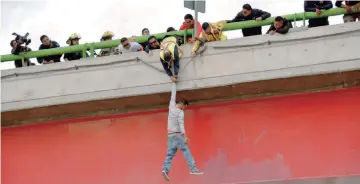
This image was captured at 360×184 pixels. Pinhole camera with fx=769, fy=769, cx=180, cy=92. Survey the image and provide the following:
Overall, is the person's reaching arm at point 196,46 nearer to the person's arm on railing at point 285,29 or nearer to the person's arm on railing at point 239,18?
the person's arm on railing at point 239,18

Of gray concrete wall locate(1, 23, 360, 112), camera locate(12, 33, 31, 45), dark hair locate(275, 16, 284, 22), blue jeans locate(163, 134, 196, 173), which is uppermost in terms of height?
dark hair locate(275, 16, 284, 22)

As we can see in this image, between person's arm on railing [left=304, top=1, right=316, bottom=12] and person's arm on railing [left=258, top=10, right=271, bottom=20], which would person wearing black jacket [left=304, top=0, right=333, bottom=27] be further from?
person's arm on railing [left=258, top=10, right=271, bottom=20]

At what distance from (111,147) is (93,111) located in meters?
0.82

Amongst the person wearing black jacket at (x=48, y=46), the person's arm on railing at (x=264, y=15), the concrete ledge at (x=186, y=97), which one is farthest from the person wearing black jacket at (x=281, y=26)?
the person wearing black jacket at (x=48, y=46)

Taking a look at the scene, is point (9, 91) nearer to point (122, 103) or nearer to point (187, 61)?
point (122, 103)

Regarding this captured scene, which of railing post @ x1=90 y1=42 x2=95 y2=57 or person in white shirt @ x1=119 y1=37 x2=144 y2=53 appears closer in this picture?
person in white shirt @ x1=119 y1=37 x2=144 y2=53

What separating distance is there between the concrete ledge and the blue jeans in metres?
1.12

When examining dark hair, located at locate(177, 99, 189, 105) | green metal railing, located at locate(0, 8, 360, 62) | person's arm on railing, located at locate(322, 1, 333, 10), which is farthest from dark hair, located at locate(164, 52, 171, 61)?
person's arm on railing, located at locate(322, 1, 333, 10)

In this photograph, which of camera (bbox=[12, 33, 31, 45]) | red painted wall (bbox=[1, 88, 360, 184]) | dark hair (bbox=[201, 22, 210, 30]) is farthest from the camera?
camera (bbox=[12, 33, 31, 45])

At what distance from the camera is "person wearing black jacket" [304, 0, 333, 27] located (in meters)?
12.8

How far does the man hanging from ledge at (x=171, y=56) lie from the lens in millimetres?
12945

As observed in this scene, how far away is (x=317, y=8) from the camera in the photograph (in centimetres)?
1292

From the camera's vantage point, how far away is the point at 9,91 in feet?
47.2

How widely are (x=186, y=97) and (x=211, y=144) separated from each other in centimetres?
95
